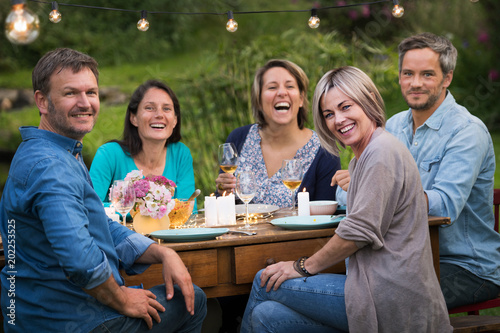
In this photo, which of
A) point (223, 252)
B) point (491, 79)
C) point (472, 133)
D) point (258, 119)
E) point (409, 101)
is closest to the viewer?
point (223, 252)

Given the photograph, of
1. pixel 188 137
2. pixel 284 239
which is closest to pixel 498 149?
pixel 188 137

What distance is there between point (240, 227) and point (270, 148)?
3.64 ft

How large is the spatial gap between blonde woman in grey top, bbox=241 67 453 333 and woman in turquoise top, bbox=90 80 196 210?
4.82ft

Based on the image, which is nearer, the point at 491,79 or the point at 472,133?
the point at 472,133

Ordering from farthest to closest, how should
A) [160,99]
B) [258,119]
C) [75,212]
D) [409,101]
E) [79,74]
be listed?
1. [258,119]
2. [160,99]
3. [409,101]
4. [79,74]
5. [75,212]

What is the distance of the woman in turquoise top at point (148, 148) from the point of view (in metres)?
3.43

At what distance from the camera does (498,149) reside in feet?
25.6

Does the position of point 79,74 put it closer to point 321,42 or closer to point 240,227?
point 240,227

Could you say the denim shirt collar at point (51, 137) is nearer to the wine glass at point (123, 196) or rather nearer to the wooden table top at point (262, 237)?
the wine glass at point (123, 196)

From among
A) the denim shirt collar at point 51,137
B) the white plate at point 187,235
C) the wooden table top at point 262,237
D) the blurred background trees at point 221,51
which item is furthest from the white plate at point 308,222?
the blurred background trees at point 221,51

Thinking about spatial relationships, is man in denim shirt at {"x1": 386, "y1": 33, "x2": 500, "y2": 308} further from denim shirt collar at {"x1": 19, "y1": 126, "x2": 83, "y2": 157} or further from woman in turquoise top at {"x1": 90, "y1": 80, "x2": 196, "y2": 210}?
denim shirt collar at {"x1": 19, "y1": 126, "x2": 83, "y2": 157}

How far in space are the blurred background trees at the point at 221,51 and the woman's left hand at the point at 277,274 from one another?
286cm

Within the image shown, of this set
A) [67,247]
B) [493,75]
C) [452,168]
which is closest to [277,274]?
[67,247]

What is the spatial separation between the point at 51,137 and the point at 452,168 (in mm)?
1840
